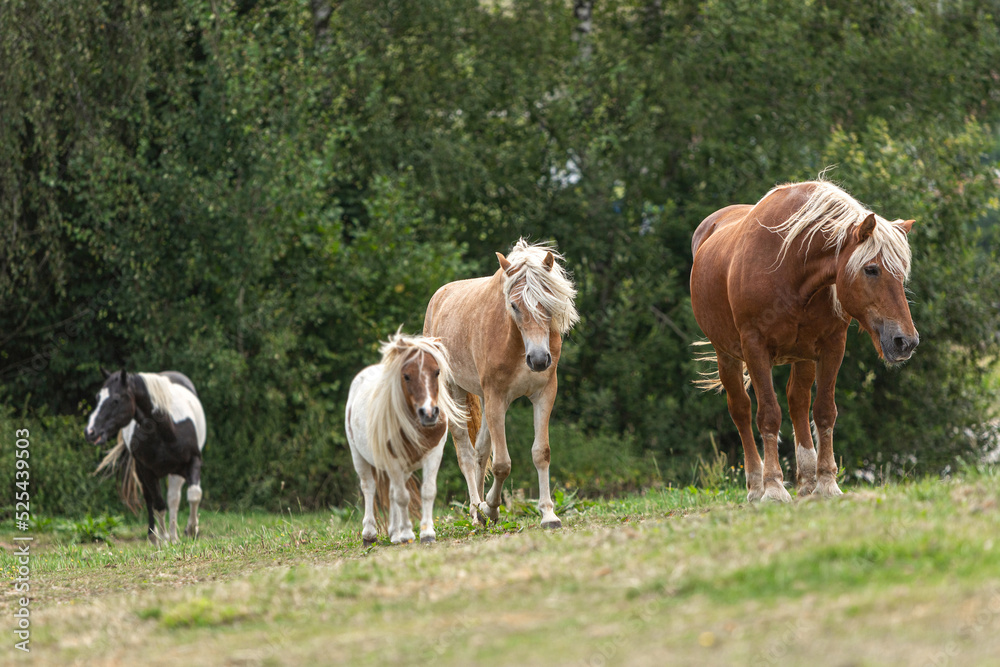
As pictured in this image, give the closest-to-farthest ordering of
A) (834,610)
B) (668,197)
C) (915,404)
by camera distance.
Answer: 1. (834,610)
2. (915,404)
3. (668,197)

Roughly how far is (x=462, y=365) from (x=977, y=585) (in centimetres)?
485

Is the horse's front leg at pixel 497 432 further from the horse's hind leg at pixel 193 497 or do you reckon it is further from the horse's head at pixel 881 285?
the horse's hind leg at pixel 193 497

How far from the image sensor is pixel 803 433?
7.05m

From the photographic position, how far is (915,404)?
16875mm

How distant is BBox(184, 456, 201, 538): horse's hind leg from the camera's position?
35.1ft

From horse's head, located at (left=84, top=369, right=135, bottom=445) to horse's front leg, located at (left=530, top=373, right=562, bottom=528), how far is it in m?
5.11

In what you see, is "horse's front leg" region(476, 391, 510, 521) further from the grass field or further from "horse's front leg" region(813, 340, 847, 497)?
"horse's front leg" region(813, 340, 847, 497)

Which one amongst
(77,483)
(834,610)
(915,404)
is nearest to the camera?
(834,610)

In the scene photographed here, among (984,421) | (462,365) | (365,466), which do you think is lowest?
(984,421)

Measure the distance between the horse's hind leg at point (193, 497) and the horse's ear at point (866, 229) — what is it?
7.64 meters

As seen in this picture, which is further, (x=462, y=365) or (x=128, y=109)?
(x=128, y=109)

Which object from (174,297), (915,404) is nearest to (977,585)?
(174,297)

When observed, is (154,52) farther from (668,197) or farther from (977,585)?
(977,585)

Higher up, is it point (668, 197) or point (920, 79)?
point (920, 79)
